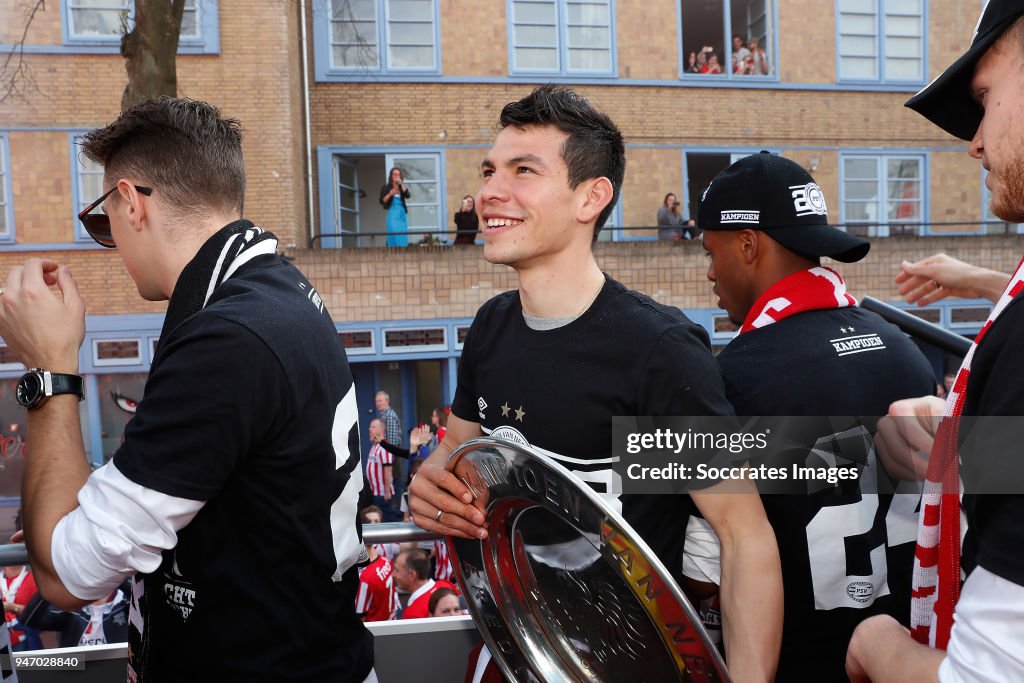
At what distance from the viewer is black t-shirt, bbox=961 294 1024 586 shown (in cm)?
79

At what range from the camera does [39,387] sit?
1428mm

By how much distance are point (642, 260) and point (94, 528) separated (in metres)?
10.8

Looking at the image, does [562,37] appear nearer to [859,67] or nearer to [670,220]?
[670,220]

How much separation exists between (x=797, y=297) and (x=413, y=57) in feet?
39.1

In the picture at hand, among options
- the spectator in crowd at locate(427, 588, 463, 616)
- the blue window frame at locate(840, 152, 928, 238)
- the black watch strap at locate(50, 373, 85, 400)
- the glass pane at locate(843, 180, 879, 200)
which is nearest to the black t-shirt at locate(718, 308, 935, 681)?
the black watch strap at locate(50, 373, 85, 400)

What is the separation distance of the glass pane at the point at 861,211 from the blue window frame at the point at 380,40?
293 inches

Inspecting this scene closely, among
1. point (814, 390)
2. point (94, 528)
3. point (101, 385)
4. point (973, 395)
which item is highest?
point (973, 395)

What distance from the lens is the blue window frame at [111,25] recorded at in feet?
36.4

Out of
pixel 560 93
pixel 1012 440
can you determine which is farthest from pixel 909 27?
pixel 1012 440

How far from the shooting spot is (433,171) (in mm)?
12766

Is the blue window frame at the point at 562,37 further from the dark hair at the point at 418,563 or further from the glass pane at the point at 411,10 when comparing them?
the dark hair at the point at 418,563

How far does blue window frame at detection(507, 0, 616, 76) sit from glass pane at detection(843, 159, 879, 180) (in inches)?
179

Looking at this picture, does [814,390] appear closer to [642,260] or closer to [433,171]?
[642,260]

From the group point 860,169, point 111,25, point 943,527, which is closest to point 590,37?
point 860,169
